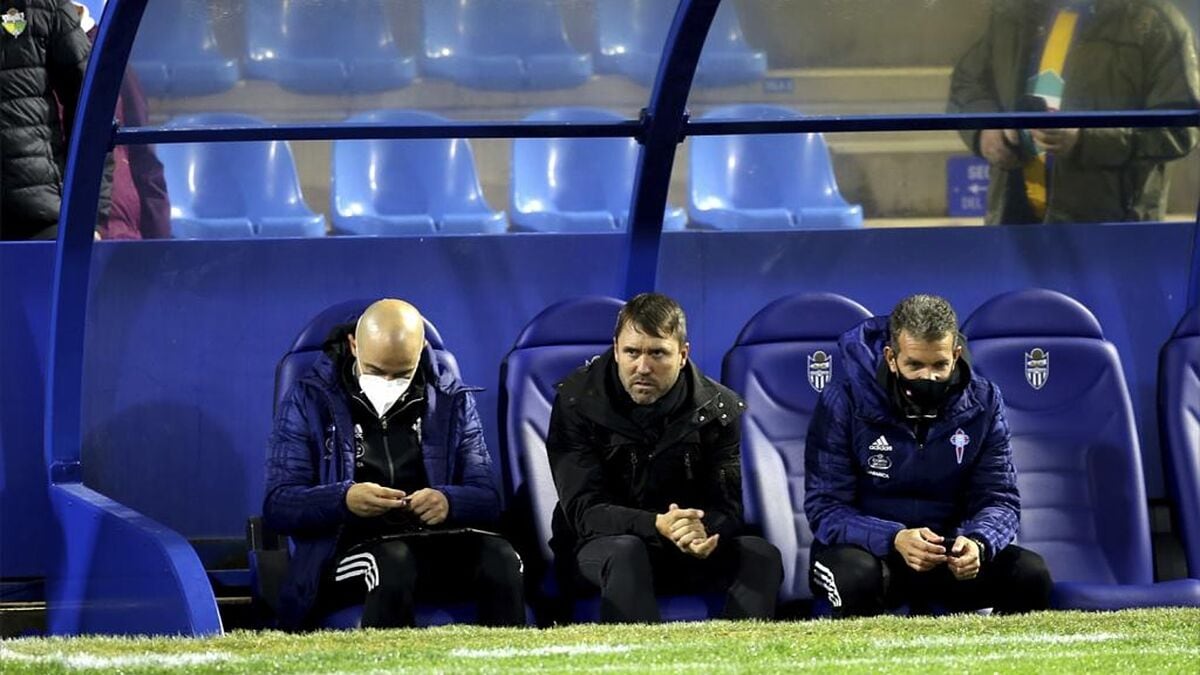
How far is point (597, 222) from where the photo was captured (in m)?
8.14

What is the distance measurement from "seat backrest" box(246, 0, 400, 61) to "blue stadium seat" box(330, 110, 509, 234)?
1.84 ft

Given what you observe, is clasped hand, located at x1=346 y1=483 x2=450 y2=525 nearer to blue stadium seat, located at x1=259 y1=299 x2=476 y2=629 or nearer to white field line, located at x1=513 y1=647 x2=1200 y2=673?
blue stadium seat, located at x1=259 y1=299 x2=476 y2=629

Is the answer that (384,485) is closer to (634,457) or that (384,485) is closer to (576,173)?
(634,457)

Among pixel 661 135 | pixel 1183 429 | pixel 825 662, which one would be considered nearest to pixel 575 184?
pixel 661 135

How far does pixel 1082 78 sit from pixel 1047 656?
11.8 ft

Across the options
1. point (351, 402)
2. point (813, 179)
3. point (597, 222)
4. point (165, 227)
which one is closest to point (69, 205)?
point (165, 227)

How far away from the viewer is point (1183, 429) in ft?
23.0

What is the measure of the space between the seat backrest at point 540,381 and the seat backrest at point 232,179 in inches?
54.0

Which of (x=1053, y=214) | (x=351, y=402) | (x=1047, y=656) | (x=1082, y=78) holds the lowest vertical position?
(x=1047, y=656)

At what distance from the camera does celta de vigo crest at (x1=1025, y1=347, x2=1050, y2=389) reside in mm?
7051

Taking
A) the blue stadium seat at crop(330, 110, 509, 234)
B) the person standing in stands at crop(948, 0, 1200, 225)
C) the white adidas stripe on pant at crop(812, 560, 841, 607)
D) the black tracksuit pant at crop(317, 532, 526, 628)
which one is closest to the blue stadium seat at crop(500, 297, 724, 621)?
the black tracksuit pant at crop(317, 532, 526, 628)

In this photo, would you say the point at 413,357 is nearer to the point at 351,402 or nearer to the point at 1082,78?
the point at 351,402

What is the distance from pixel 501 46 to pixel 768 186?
131cm

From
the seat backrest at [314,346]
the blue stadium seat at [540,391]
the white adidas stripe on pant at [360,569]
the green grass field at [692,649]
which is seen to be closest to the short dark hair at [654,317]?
the blue stadium seat at [540,391]
